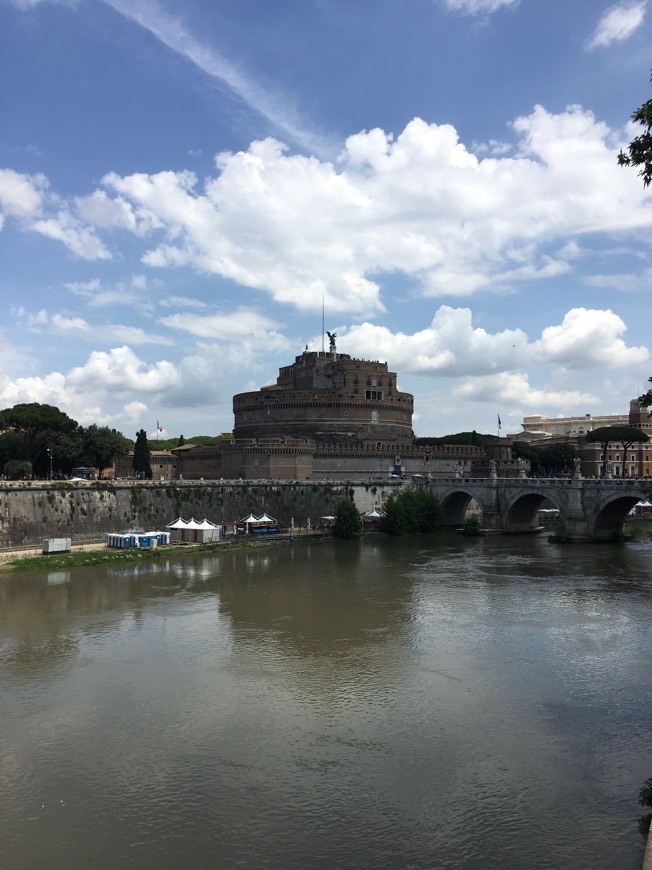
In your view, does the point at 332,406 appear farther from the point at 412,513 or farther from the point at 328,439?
the point at 412,513

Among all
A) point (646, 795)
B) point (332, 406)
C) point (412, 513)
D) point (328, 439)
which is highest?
point (332, 406)

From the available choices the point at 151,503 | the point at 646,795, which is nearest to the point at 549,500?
the point at 151,503

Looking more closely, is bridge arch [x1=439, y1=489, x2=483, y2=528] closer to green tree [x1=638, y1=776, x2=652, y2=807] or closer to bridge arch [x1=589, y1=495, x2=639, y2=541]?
bridge arch [x1=589, y1=495, x2=639, y2=541]

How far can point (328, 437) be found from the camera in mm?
74875

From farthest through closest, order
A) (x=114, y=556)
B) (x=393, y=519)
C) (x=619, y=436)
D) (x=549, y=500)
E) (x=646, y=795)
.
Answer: (x=619, y=436)
(x=393, y=519)
(x=549, y=500)
(x=114, y=556)
(x=646, y=795)

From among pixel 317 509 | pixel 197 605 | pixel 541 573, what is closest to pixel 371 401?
pixel 317 509

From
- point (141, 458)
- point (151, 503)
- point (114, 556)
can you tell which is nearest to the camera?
point (114, 556)

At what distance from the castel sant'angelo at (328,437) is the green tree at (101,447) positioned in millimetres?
5670

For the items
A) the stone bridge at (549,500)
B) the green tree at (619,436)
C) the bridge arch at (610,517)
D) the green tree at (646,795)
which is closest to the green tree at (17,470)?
the stone bridge at (549,500)

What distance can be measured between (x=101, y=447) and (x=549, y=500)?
4082 cm

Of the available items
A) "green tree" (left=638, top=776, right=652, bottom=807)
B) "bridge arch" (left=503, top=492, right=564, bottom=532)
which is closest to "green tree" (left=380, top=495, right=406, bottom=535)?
"bridge arch" (left=503, top=492, right=564, bottom=532)

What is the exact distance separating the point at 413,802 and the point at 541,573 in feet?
88.1

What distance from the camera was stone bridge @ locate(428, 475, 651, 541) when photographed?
1929 inches

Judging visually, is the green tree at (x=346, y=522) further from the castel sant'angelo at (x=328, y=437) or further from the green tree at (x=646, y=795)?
the green tree at (x=646, y=795)
